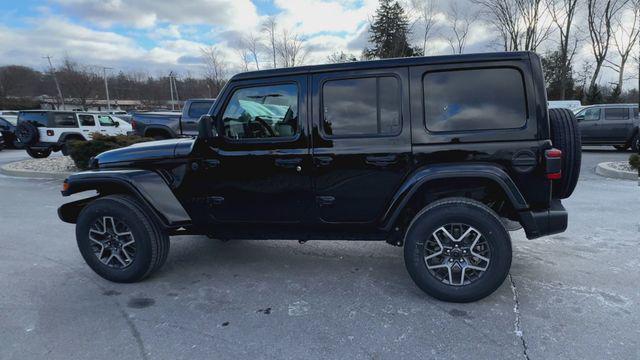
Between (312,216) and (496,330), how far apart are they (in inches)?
65.6

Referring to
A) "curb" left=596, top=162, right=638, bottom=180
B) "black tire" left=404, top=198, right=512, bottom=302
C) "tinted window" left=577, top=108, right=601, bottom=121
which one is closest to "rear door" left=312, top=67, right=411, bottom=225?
"black tire" left=404, top=198, right=512, bottom=302

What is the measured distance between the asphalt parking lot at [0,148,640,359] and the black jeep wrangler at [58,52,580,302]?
33 cm

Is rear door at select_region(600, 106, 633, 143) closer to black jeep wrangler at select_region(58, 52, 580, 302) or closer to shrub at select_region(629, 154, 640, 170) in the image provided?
shrub at select_region(629, 154, 640, 170)

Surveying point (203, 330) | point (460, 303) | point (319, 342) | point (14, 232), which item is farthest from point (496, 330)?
point (14, 232)

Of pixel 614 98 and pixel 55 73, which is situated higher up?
pixel 55 73

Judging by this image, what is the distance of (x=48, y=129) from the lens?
14.0 m

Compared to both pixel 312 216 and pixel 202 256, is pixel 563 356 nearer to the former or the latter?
pixel 312 216

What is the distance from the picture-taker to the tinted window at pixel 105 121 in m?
16.4

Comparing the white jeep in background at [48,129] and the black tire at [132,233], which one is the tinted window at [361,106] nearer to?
the black tire at [132,233]

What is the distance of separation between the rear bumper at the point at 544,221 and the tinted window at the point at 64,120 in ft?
52.9

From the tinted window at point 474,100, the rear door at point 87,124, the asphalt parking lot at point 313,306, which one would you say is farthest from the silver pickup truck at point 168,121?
the tinted window at point 474,100

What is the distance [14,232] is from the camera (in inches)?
212

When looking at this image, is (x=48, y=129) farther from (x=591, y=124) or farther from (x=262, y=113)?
(x=591, y=124)

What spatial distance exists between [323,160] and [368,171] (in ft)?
1.28
